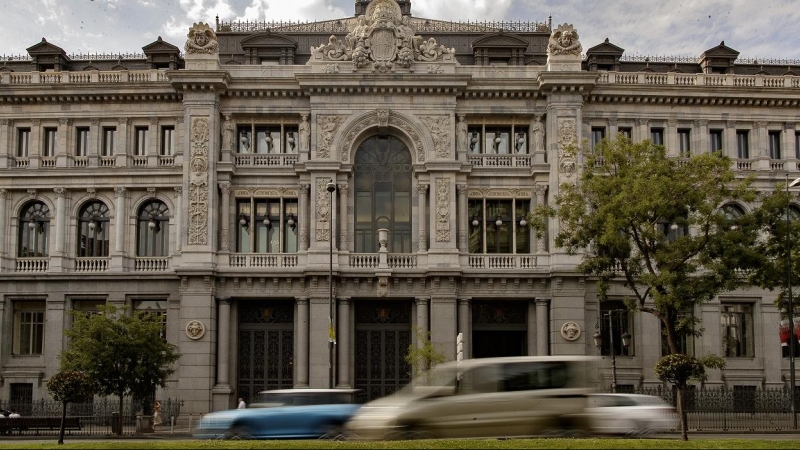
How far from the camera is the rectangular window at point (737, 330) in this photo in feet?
181

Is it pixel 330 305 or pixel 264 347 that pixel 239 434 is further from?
pixel 264 347

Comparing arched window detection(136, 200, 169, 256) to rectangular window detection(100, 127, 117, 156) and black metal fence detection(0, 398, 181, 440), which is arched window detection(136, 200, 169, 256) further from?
black metal fence detection(0, 398, 181, 440)

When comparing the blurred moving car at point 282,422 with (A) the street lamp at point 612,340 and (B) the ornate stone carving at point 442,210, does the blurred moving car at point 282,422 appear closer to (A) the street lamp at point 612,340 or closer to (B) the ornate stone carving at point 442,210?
(A) the street lamp at point 612,340

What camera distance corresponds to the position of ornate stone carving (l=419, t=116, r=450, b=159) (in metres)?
54.2

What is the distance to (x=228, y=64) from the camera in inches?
2233

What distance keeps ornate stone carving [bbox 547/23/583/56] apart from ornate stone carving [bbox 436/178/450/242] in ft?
30.3

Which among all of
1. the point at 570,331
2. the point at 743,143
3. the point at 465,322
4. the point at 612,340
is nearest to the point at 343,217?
the point at 465,322

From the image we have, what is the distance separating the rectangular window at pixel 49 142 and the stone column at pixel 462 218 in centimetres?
2281

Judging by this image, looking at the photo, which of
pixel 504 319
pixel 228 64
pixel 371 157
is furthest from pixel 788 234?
pixel 228 64

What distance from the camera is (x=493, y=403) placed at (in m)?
28.1

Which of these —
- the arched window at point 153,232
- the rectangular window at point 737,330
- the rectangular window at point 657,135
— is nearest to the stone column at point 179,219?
the arched window at point 153,232

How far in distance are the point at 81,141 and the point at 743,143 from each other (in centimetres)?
3739

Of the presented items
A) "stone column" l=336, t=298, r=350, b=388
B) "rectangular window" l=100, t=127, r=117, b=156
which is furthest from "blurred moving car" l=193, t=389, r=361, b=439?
"rectangular window" l=100, t=127, r=117, b=156

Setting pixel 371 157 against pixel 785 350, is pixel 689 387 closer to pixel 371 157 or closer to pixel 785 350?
pixel 785 350
